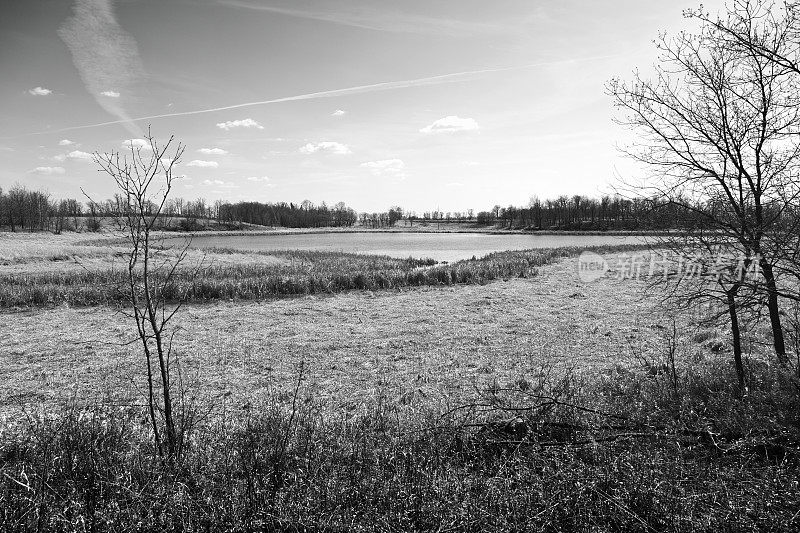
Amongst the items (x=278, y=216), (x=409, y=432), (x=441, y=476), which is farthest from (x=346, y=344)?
(x=278, y=216)

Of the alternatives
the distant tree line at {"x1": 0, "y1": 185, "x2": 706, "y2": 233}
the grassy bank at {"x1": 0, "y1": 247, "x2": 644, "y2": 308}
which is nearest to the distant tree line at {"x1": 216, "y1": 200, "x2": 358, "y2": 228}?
the distant tree line at {"x1": 0, "y1": 185, "x2": 706, "y2": 233}

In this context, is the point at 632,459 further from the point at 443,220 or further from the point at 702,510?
the point at 443,220

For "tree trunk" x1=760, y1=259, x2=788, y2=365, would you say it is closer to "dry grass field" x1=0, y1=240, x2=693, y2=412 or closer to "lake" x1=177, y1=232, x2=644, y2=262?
→ "dry grass field" x1=0, y1=240, x2=693, y2=412

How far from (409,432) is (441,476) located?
1293 millimetres

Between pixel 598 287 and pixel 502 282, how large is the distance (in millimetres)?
4803

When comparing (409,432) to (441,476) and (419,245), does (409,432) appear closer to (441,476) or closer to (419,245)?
(441,476)

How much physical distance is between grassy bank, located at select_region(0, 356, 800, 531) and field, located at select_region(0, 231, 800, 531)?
0.08 feet

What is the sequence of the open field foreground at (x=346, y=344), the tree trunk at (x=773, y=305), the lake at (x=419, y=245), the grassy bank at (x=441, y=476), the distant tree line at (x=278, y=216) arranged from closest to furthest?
the grassy bank at (x=441, y=476) < the tree trunk at (x=773, y=305) < the open field foreground at (x=346, y=344) < the lake at (x=419, y=245) < the distant tree line at (x=278, y=216)

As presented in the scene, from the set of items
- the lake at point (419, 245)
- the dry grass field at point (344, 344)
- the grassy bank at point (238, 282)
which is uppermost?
the lake at point (419, 245)

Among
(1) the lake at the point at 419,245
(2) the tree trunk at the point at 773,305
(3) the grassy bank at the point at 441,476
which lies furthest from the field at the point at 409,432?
(1) the lake at the point at 419,245

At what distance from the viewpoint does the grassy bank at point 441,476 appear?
3.30m

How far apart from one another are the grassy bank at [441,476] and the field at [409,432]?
23 mm

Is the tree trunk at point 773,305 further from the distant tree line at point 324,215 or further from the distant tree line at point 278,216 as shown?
the distant tree line at point 278,216

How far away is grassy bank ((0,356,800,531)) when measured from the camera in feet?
10.8
